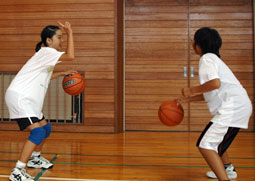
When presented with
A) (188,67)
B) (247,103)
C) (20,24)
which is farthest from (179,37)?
(247,103)

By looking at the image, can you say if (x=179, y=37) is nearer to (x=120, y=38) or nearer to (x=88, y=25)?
(x=120, y=38)

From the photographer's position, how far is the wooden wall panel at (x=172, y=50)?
6070 millimetres

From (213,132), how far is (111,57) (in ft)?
11.3

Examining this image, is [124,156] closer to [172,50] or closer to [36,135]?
[36,135]

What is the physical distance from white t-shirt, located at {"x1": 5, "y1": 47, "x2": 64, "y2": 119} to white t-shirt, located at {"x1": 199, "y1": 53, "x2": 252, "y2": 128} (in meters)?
1.33

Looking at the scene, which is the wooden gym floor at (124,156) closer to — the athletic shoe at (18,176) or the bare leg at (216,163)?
the athletic shoe at (18,176)

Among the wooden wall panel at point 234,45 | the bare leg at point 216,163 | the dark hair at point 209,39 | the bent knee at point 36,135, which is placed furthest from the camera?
the wooden wall panel at point 234,45

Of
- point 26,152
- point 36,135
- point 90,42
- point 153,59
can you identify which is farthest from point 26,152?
point 153,59

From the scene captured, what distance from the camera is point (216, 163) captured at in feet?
7.94

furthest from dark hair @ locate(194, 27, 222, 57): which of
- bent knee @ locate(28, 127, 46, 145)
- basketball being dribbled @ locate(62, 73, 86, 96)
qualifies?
bent knee @ locate(28, 127, 46, 145)

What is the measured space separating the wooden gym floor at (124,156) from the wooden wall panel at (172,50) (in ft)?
2.24

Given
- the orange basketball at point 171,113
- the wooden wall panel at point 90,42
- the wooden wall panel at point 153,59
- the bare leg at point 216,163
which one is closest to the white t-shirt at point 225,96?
the bare leg at point 216,163

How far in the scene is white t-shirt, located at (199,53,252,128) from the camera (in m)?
2.45

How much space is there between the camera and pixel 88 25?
18.8 ft
